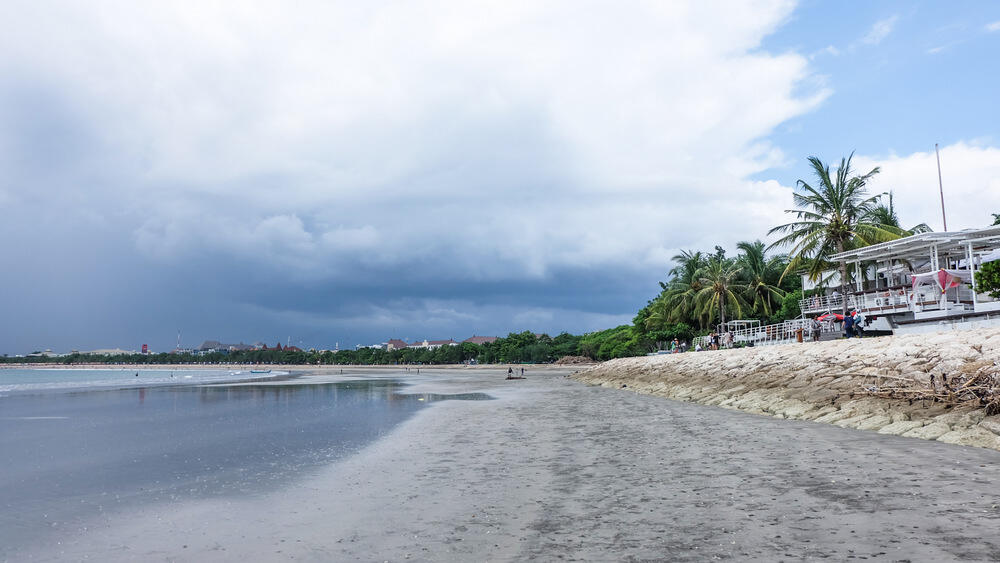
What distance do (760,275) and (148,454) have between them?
171ft

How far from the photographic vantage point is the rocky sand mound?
11086 millimetres

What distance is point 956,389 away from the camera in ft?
37.9

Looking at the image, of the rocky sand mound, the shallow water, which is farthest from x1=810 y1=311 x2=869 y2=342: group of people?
the shallow water

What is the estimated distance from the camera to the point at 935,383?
12.2 m

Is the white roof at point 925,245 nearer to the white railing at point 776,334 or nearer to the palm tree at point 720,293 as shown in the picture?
the white railing at point 776,334

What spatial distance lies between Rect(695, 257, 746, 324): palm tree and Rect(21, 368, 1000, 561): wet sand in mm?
38852

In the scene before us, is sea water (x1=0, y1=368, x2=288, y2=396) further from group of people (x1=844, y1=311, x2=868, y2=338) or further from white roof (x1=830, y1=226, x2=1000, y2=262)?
white roof (x1=830, y1=226, x2=1000, y2=262)

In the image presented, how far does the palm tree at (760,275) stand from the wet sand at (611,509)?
1668 inches

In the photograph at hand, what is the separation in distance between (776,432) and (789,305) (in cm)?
3790

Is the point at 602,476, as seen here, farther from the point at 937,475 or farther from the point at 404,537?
the point at 937,475

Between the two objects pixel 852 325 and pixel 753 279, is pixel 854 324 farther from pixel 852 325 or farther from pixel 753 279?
pixel 753 279

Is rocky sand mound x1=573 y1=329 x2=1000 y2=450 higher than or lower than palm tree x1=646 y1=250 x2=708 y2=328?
lower

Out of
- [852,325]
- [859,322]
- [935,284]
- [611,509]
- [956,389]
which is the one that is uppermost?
[935,284]

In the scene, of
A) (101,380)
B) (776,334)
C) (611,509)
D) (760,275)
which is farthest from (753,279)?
(101,380)
